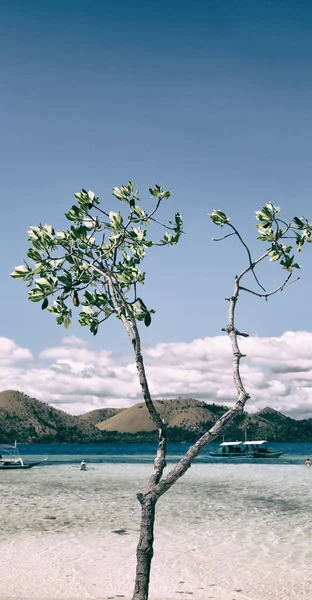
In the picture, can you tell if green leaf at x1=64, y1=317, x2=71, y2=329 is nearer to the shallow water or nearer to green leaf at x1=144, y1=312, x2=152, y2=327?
green leaf at x1=144, y1=312, x2=152, y2=327

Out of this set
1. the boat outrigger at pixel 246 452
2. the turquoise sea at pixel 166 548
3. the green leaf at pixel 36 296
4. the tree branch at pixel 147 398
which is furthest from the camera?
the boat outrigger at pixel 246 452

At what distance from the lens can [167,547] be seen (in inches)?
802

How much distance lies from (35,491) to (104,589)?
1148 inches

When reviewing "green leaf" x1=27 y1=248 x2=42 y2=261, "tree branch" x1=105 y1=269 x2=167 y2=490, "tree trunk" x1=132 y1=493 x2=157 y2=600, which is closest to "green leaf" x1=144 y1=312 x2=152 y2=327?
"tree branch" x1=105 y1=269 x2=167 y2=490

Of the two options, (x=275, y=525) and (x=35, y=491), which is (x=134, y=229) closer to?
(x=275, y=525)

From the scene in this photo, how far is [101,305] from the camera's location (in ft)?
31.6

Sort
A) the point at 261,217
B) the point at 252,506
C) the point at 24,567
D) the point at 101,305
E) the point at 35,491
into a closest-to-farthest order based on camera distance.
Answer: the point at 261,217 → the point at 101,305 → the point at 24,567 → the point at 252,506 → the point at 35,491

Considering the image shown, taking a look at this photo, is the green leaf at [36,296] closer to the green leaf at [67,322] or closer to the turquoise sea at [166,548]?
the green leaf at [67,322]

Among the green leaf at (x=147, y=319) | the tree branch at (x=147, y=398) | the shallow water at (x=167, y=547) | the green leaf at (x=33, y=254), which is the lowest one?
the shallow water at (x=167, y=547)

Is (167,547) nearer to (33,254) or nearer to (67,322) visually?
(67,322)

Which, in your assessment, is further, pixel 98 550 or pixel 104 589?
pixel 98 550

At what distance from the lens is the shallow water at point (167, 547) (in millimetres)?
15172

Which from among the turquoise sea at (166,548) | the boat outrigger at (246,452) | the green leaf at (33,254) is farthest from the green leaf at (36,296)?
the boat outrigger at (246,452)

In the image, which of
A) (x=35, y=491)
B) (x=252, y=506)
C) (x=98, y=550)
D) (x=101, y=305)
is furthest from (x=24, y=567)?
(x=35, y=491)
